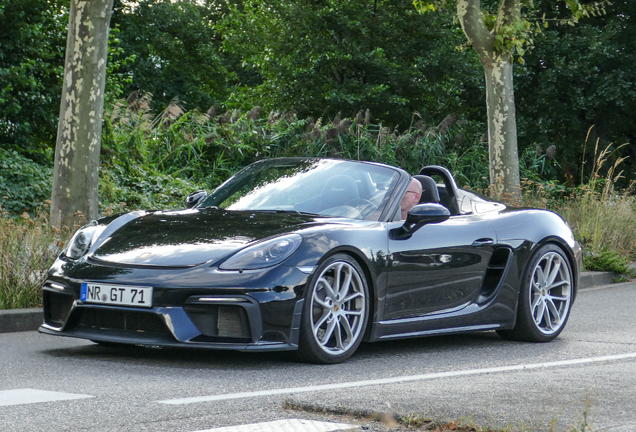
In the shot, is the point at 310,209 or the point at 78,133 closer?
the point at 310,209

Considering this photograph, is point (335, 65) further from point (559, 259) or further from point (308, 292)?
point (308, 292)

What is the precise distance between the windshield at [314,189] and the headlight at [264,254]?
86 centimetres

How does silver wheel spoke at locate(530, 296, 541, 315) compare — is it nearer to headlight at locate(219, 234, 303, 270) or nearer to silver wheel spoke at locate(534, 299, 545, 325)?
silver wheel spoke at locate(534, 299, 545, 325)

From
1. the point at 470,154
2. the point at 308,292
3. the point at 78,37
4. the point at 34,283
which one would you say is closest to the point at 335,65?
the point at 470,154

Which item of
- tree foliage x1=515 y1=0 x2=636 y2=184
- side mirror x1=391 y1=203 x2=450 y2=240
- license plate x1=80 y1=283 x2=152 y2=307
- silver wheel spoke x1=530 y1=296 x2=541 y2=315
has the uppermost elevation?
tree foliage x1=515 y1=0 x2=636 y2=184

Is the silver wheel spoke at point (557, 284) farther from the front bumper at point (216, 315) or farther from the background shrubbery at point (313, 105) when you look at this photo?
the background shrubbery at point (313, 105)

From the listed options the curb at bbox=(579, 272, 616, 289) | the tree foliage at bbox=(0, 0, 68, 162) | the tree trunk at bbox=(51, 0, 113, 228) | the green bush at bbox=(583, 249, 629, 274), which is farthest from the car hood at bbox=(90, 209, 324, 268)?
the tree foliage at bbox=(0, 0, 68, 162)

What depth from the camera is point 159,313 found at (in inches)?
213

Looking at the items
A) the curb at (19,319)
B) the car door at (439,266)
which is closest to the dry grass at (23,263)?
the curb at (19,319)

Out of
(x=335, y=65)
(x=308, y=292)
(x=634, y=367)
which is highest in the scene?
(x=335, y=65)

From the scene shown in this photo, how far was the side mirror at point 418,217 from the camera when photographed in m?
6.32

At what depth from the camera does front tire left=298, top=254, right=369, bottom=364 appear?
5.66 m

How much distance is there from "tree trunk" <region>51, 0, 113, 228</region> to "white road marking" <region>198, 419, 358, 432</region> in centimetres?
669

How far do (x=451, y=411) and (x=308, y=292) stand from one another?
1.74 meters
